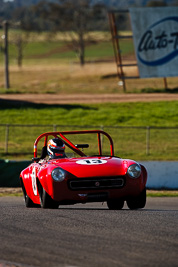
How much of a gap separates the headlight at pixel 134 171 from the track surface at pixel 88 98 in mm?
32268

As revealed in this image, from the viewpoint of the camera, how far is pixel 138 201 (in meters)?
A: 11.5

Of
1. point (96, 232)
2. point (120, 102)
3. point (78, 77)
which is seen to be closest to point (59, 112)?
point (120, 102)

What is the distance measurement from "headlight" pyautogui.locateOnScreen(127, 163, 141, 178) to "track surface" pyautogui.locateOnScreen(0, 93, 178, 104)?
32268 mm

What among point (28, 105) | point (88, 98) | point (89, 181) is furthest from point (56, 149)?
point (88, 98)

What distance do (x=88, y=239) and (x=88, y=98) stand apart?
38265mm

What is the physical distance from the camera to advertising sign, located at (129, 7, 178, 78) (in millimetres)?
44750

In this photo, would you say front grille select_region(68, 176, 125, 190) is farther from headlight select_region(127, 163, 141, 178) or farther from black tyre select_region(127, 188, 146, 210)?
black tyre select_region(127, 188, 146, 210)

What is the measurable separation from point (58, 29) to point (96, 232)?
86.9 metres

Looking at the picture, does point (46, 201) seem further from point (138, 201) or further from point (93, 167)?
point (138, 201)

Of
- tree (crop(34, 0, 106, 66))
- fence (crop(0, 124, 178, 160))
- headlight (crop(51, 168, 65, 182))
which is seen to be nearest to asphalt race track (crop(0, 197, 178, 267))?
headlight (crop(51, 168, 65, 182))

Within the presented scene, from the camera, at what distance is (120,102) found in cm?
4312

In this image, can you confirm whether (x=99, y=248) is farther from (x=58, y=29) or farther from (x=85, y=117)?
(x=58, y=29)

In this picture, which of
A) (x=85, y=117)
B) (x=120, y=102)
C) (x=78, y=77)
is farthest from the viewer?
(x=78, y=77)

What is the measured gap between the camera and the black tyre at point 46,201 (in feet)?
36.4
